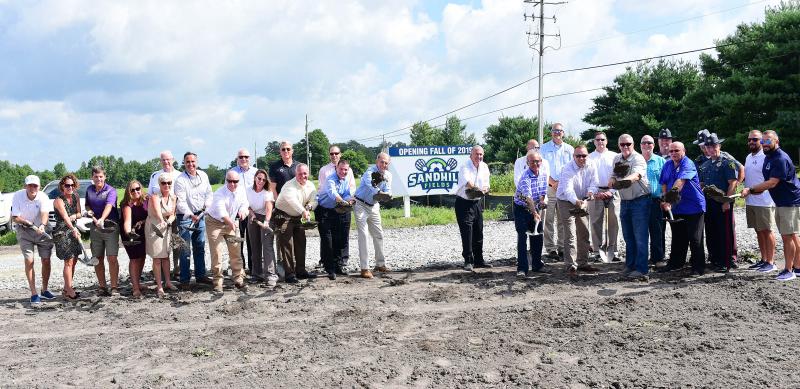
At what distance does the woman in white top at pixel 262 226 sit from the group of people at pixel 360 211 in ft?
0.06

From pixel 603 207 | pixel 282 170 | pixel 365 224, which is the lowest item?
pixel 365 224

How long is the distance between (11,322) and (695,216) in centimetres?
883

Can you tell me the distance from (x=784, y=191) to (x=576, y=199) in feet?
8.37

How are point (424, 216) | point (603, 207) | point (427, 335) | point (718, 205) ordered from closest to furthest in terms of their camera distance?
point (427, 335) → point (718, 205) → point (603, 207) → point (424, 216)

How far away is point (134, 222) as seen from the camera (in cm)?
834

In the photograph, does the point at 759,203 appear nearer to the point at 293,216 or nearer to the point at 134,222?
the point at 293,216

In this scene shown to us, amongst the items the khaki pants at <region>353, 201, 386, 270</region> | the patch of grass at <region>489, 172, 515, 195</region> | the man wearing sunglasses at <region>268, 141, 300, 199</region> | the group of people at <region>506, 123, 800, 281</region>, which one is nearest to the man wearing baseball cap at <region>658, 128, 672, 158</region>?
the group of people at <region>506, 123, 800, 281</region>

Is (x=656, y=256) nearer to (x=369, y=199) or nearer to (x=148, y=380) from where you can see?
(x=369, y=199)

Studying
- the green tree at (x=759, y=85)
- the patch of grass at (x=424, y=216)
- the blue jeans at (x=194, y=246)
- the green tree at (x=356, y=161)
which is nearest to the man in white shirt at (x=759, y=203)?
the blue jeans at (x=194, y=246)

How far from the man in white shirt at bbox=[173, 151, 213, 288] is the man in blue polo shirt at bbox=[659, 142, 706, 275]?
631 cm

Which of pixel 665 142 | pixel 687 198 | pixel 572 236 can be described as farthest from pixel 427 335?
pixel 665 142

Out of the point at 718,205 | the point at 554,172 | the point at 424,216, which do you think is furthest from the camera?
the point at 424,216

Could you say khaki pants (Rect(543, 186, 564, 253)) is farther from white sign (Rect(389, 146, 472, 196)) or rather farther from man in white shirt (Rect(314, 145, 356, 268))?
white sign (Rect(389, 146, 472, 196))

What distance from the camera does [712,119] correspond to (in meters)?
34.4
